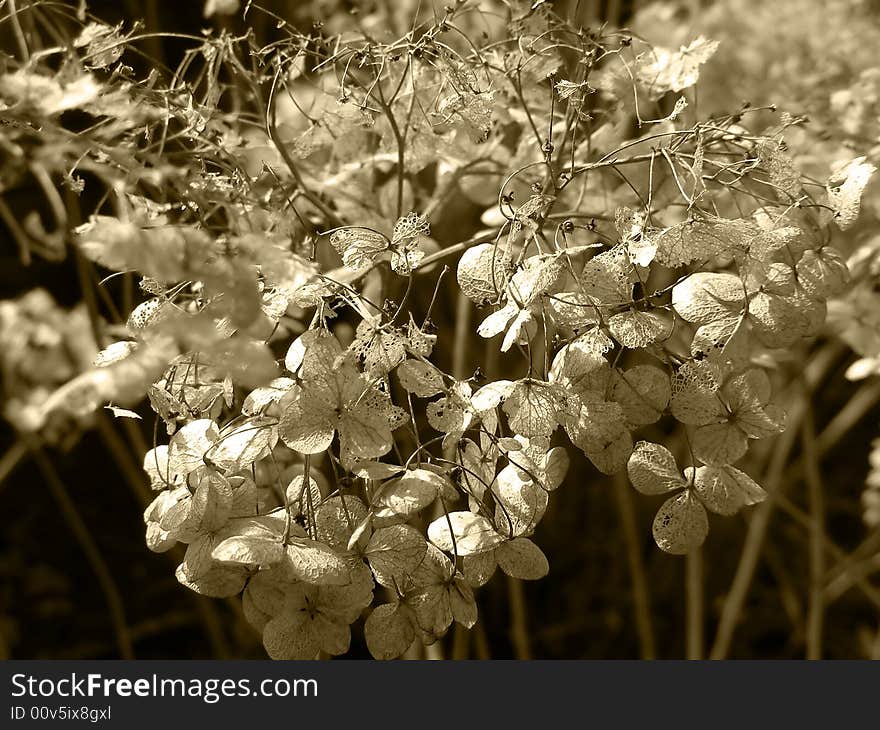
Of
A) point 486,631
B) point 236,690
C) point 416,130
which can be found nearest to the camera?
point 416,130

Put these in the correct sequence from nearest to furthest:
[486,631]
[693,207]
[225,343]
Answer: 1. [225,343]
2. [693,207]
3. [486,631]

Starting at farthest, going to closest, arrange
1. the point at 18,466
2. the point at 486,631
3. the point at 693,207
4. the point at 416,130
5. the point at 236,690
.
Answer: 1. the point at 18,466
2. the point at 486,631
3. the point at 236,690
4. the point at 416,130
5. the point at 693,207

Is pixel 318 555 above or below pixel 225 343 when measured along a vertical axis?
below

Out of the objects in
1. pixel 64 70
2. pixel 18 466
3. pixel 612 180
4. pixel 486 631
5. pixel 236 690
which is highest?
pixel 64 70

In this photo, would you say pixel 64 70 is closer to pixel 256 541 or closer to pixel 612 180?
pixel 256 541

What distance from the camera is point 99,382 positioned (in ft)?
1.45

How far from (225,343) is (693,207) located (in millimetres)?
279

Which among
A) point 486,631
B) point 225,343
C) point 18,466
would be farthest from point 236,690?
point 18,466

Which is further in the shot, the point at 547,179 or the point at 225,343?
the point at 547,179

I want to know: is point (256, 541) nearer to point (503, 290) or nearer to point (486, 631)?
point (503, 290)

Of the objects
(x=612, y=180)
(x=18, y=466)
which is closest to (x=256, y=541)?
(x=612, y=180)

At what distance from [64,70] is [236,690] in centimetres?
51

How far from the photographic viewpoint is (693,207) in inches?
20.9

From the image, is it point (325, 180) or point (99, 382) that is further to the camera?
point (325, 180)
